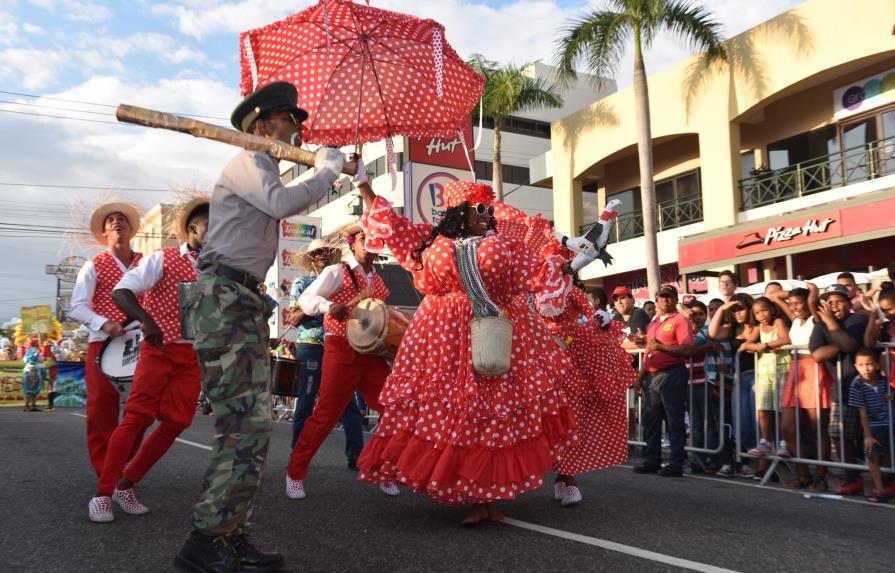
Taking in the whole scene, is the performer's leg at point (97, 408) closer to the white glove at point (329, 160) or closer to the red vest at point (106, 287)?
the red vest at point (106, 287)

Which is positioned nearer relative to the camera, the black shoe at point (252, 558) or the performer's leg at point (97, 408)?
the black shoe at point (252, 558)

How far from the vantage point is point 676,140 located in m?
23.2

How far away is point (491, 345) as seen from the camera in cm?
422

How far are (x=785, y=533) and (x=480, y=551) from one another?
1.87 meters

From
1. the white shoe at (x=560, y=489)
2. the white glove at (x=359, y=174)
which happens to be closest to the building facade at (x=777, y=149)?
the white shoe at (x=560, y=489)

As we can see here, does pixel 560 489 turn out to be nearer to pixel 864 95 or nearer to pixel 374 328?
pixel 374 328

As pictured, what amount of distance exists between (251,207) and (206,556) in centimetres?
155

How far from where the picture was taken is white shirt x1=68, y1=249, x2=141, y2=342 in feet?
15.9

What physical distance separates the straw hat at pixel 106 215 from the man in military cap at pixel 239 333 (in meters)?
2.26

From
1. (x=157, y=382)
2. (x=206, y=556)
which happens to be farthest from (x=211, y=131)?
(x=157, y=382)

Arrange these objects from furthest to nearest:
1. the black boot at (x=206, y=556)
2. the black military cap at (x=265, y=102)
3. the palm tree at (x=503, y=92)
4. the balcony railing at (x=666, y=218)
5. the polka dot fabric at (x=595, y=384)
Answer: the palm tree at (x=503, y=92), the balcony railing at (x=666, y=218), the polka dot fabric at (x=595, y=384), the black military cap at (x=265, y=102), the black boot at (x=206, y=556)

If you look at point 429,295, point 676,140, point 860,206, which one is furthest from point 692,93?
point 429,295

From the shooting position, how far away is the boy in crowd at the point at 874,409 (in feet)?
19.3

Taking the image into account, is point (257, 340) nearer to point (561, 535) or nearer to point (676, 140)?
point (561, 535)
